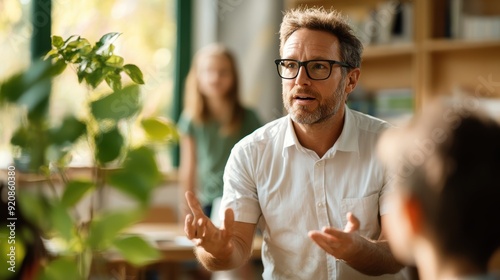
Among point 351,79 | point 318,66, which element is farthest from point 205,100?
point 318,66

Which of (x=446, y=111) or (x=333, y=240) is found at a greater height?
(x=446, y=111)

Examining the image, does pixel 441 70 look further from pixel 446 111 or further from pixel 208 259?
pixel 446 111

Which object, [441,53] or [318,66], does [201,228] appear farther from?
[441,53]

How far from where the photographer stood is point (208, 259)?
198 cm

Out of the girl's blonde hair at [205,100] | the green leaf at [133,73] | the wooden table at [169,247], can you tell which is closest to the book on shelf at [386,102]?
the girl's blonde hair at [205,100]

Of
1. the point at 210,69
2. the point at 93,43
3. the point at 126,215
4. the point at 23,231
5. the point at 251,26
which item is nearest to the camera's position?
the point at 126,215

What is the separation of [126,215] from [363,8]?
13.5 feet

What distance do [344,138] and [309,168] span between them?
0.41 feet

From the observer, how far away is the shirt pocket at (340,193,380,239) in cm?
205

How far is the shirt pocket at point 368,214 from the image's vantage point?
6.73 ft

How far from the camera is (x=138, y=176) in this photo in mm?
842

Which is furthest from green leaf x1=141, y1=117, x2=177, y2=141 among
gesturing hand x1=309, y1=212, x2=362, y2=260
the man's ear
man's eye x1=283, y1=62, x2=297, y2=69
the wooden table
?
the wooden table

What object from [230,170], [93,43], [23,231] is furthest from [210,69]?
[23,231]

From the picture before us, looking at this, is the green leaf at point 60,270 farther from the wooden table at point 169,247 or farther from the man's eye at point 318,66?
the wooden table at point 169,247
